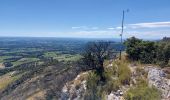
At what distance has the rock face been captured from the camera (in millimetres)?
31147

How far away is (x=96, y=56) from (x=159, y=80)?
1244 centimetres

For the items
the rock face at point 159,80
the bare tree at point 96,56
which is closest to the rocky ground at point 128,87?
the rock face at point 159,80

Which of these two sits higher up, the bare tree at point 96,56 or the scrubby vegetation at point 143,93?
the bare tree at point 96,56

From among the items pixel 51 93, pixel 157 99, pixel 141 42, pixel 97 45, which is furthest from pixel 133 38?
pixel 51 93

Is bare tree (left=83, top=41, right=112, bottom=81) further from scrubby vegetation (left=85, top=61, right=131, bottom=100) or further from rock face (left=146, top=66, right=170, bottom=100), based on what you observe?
rock face (left=146, top=66, right=170, bottom=100)

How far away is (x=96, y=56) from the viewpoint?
1705 inches

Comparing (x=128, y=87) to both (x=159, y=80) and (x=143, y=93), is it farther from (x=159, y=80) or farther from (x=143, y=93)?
(x=159, y=80)

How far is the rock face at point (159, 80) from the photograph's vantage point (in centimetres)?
3115

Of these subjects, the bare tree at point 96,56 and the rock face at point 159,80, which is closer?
the rock face at point 159,80

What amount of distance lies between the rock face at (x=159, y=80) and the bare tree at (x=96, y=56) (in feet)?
26.9

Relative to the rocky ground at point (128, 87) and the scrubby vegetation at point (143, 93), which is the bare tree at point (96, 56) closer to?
the rocky ground at point (128, 87)

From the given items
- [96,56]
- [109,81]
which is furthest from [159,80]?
[96,56]

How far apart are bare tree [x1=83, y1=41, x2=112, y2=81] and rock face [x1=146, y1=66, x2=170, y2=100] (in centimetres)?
819

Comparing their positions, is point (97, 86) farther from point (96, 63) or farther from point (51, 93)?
point (51, 93)
